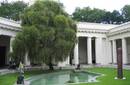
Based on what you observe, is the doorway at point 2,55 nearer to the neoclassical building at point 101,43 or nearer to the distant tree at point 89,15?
the neoclassical building at point 101,43

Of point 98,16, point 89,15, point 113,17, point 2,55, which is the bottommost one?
point 2,55

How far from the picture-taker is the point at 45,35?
2867 centimetres

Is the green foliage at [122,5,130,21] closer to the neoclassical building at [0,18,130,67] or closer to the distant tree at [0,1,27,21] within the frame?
the neoclassical building at [0,18,130,67]

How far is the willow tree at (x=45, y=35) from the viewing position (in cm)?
2861

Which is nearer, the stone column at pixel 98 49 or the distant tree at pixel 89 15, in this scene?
the stone column at pixel 98 49

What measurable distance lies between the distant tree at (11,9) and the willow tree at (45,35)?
27.7 metres

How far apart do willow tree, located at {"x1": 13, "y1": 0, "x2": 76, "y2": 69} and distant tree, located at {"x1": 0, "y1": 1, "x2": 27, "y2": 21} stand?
27.7m

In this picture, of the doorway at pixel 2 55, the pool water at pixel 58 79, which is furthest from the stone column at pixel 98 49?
the pool water at pixel 58 79

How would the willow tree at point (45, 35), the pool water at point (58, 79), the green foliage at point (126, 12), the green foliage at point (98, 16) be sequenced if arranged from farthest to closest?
the green foliage at point (126, 12)
the green foliage at point (98, 16)
the willow tree at point (45, 35)
the pool water at point (58, 79)

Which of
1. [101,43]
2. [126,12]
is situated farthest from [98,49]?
[126,12]

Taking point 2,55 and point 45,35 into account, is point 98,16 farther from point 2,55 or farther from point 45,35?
point 45,35

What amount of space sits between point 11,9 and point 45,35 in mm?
33463

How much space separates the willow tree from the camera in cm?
2861

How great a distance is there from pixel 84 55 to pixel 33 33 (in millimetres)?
24526
